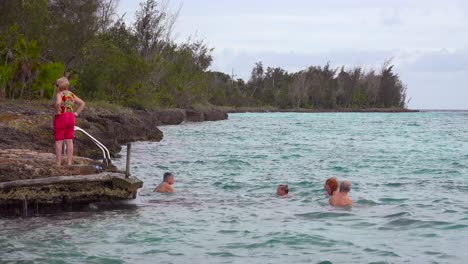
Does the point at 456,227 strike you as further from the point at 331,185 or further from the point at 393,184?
the point at 393,184

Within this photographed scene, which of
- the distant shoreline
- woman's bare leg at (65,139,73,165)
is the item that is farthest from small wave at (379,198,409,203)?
the distant shoreline

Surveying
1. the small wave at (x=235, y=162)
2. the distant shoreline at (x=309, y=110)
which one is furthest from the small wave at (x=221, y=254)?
the distant shoreline at (x=309, y=110)

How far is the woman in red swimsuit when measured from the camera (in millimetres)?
11078

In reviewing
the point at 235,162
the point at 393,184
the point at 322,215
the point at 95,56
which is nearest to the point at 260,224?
the point at 322,215

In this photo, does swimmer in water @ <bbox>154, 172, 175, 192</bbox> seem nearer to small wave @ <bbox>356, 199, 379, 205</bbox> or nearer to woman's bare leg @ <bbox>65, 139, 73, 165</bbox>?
woman's bare leg @ <bbox>65, 139, 73, 165</bbox>

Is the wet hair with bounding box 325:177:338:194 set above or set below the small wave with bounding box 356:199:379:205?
above

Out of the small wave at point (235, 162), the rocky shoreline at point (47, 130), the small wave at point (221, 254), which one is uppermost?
the rocky shoreline at point (47, 130)

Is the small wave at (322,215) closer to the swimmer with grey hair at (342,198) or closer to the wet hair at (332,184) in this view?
the swimmer with grey hair at (342,198)

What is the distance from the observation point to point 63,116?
11.2m

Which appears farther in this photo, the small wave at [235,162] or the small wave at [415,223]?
the small wave at [235,162]

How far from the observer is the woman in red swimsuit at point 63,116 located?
436 inches

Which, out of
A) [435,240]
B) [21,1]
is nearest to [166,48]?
[21,1]

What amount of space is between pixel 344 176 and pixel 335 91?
373 feet

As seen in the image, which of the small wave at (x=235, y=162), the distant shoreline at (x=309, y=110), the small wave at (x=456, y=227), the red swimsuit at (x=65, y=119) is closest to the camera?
the small wave at (x=456, y=227)
